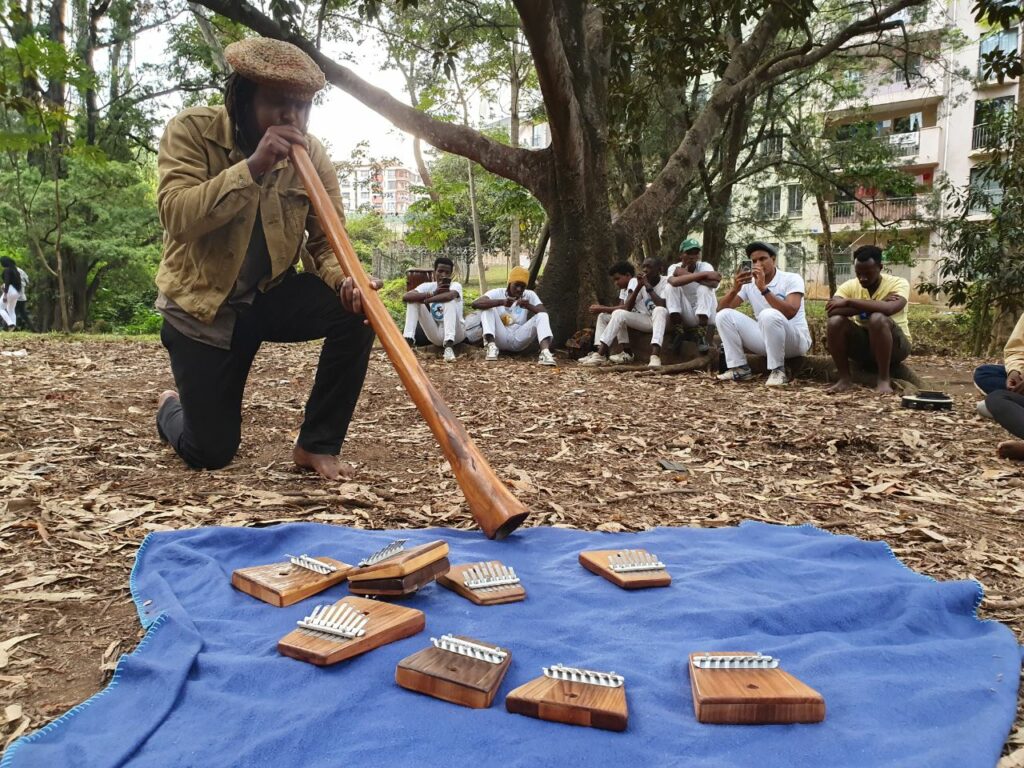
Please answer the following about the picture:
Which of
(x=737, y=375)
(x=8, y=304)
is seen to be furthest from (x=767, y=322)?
(x=8, y=304)

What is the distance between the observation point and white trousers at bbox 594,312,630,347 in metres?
8.66

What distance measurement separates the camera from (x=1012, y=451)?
4.09 m

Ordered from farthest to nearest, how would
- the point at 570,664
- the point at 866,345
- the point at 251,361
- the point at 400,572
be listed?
the point at 866,345, the point at 251,361, the point at 400,572, the point at 570,664

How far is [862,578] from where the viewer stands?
2.35 metres

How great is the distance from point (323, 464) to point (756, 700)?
95.2 inches

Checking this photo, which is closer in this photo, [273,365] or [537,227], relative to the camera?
[273,365]

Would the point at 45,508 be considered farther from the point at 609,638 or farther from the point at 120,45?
the point at 120,45

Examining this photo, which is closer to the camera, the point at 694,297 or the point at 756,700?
the point at 756,700

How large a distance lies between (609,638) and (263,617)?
93 centimetres

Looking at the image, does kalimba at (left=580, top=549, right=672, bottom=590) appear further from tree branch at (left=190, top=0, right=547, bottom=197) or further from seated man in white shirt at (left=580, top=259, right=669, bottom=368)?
tree branch at (left=190, top=0, right=547, bottom=197)

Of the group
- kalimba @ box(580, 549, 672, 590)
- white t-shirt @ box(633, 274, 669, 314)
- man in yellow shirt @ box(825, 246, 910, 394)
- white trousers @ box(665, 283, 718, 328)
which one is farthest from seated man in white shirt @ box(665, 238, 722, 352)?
kalimba @ box(580, 549, 672, 590)

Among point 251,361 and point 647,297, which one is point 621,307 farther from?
point 251,361

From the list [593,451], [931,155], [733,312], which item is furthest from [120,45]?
[931,155]

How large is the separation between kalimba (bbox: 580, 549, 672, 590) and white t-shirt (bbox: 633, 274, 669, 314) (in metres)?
6.31
